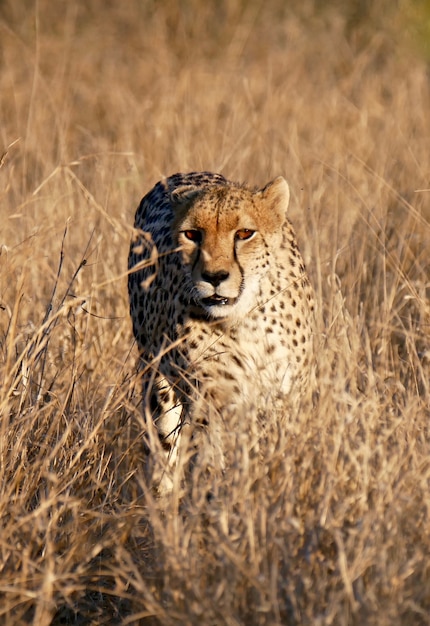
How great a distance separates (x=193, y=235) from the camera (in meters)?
3.52

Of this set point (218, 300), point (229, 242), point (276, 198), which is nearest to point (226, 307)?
point (218, 300)

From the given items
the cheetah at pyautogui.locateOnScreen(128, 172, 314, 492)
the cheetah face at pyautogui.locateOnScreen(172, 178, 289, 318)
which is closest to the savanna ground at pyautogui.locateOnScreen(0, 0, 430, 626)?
the cheetah at pyautogui.locateOnScreen(128, 172, 314, 492)

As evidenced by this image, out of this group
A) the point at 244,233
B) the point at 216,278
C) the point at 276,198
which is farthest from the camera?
the point at 276,198

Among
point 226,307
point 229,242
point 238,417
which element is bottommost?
point 238,417

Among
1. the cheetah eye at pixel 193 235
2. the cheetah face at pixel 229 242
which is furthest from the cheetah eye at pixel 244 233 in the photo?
the cheetah eye at pixel 193 235

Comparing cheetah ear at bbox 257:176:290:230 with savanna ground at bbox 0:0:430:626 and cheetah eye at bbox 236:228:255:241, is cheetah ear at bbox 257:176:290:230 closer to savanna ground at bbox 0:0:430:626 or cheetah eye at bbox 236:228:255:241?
cheetah eye at bbox 236:228:255:241

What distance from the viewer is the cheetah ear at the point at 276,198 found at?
3645 mm

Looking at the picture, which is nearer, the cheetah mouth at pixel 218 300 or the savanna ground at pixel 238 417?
the savanna ground at pixel 238 417

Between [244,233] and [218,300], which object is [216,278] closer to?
[218,300]

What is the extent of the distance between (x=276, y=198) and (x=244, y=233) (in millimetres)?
223

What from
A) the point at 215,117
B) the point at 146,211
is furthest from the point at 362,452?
the point at 215,117

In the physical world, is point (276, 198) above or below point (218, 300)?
above

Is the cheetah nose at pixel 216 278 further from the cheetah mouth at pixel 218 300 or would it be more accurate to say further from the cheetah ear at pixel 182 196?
the cheetah ear at pixel 182 196

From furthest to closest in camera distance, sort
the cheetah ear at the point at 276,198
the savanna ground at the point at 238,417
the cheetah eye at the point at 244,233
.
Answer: the cheetah ear at the point at 276,198, the cheetah eye at the point at 244,233, the savanna ground at the point at 238,417
